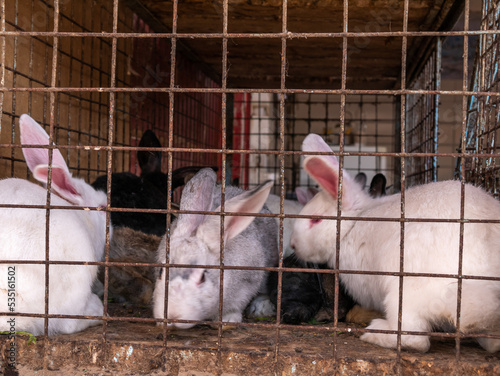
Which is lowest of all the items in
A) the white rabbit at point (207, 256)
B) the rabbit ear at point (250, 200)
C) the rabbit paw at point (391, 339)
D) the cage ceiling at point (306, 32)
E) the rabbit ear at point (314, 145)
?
the rabbit paw at point (391, 339)

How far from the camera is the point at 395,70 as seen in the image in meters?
5.00

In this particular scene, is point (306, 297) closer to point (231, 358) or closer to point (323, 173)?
point (323, 173)

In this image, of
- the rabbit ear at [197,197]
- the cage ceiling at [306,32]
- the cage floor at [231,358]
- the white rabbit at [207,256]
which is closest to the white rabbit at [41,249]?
the cage floor at [231,358]

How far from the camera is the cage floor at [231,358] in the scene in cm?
187

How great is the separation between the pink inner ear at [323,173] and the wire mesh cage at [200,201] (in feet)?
0.07

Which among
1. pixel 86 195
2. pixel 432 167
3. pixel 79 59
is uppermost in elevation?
pixel 79 59

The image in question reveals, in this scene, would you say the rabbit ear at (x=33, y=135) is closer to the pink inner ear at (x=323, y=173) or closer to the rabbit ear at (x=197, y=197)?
the rabbit ear at (x=197, y=197)

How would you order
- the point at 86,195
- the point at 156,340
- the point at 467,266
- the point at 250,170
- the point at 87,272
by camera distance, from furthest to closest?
the point at 250,170, the point at 86,195, the point at 87,272, the point at 156,340, the point at 467,266

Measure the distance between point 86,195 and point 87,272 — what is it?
506mm

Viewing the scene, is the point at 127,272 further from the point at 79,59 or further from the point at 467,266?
the point at 467,266

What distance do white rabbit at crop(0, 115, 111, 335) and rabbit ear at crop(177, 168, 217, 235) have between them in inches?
17.6

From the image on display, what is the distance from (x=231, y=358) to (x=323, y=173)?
925mm

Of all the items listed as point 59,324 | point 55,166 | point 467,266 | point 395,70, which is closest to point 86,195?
point 55,166

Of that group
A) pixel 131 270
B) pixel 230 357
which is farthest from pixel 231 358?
pixel 131 270
